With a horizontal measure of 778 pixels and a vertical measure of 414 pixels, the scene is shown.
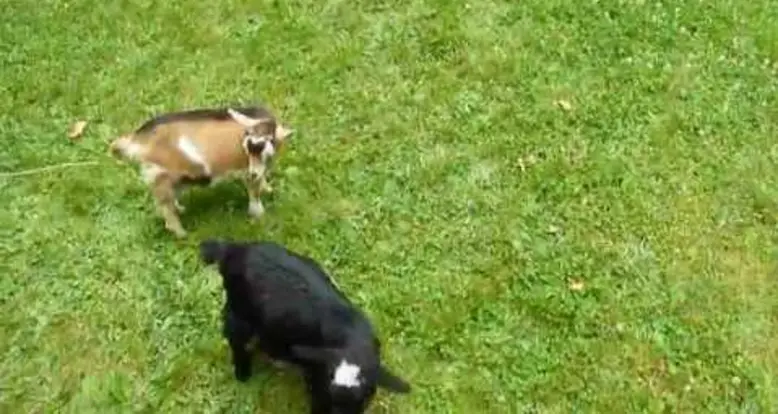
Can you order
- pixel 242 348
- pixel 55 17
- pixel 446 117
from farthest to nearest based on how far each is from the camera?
pixel 55 17 < pixel 446 117 < pixel 242 348

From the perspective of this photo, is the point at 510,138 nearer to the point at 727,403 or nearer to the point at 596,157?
the point at 596,157

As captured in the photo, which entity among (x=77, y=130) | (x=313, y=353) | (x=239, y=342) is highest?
(x=313, y=353)

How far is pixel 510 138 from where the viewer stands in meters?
5.04

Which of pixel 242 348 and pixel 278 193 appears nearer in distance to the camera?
pixel 242 348

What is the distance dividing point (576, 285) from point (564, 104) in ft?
3.10

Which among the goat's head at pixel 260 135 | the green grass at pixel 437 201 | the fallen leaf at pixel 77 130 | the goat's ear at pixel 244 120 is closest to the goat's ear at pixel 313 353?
the green grass at pixel 437 201

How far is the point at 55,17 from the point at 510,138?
2012mm

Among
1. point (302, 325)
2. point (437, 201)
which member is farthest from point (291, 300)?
point (437, 201)

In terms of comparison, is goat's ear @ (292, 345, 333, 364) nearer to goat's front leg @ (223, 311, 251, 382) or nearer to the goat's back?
the goat's back

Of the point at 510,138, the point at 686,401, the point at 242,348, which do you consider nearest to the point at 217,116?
the point at 242,348

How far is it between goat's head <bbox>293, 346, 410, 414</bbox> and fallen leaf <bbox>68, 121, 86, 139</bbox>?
166 centimetres

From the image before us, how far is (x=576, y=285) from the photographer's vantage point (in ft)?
14.7

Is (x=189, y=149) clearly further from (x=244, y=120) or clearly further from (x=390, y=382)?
(x=390, y=382)

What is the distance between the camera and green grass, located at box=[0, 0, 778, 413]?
14.0 feet
